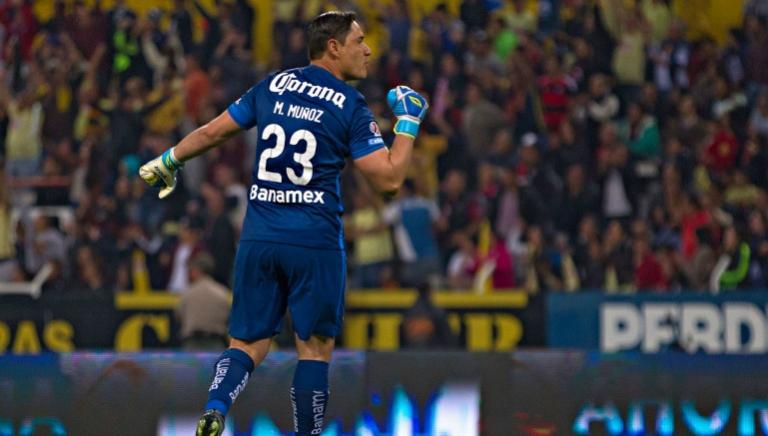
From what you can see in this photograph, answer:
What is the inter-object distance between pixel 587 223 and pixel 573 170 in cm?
95

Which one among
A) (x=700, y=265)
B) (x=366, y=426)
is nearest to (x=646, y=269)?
(x=700, y=265)

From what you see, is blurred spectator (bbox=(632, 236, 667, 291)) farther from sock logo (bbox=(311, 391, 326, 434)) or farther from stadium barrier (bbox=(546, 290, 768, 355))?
sock logo (bbox=(311, 391, 326, 434))

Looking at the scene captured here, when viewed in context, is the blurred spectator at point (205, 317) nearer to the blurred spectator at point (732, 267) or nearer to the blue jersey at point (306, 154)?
the blurred spectator at point (732, 267)

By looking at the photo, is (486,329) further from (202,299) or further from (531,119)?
(531,119)

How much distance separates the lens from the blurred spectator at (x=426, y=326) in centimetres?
1340

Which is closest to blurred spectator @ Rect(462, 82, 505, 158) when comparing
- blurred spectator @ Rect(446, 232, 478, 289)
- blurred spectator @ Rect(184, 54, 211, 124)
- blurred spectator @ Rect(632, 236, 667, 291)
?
blurred spectator @ Rect(446, 232, 478, 289)

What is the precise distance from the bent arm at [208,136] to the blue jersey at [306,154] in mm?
202

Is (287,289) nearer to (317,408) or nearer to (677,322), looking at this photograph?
(317,408)

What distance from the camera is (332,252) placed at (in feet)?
23.7

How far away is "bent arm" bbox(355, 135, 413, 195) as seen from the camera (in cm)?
701

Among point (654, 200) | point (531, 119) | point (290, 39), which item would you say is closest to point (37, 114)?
point (290, 39)

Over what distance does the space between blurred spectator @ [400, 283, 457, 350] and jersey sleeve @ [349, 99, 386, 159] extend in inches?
250

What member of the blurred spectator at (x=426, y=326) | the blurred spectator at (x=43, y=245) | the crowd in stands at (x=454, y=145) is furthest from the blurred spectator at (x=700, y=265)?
the blurred spectator at (x=43, y=245)

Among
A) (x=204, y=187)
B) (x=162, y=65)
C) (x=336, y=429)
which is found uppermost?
(x=162, y=65)
